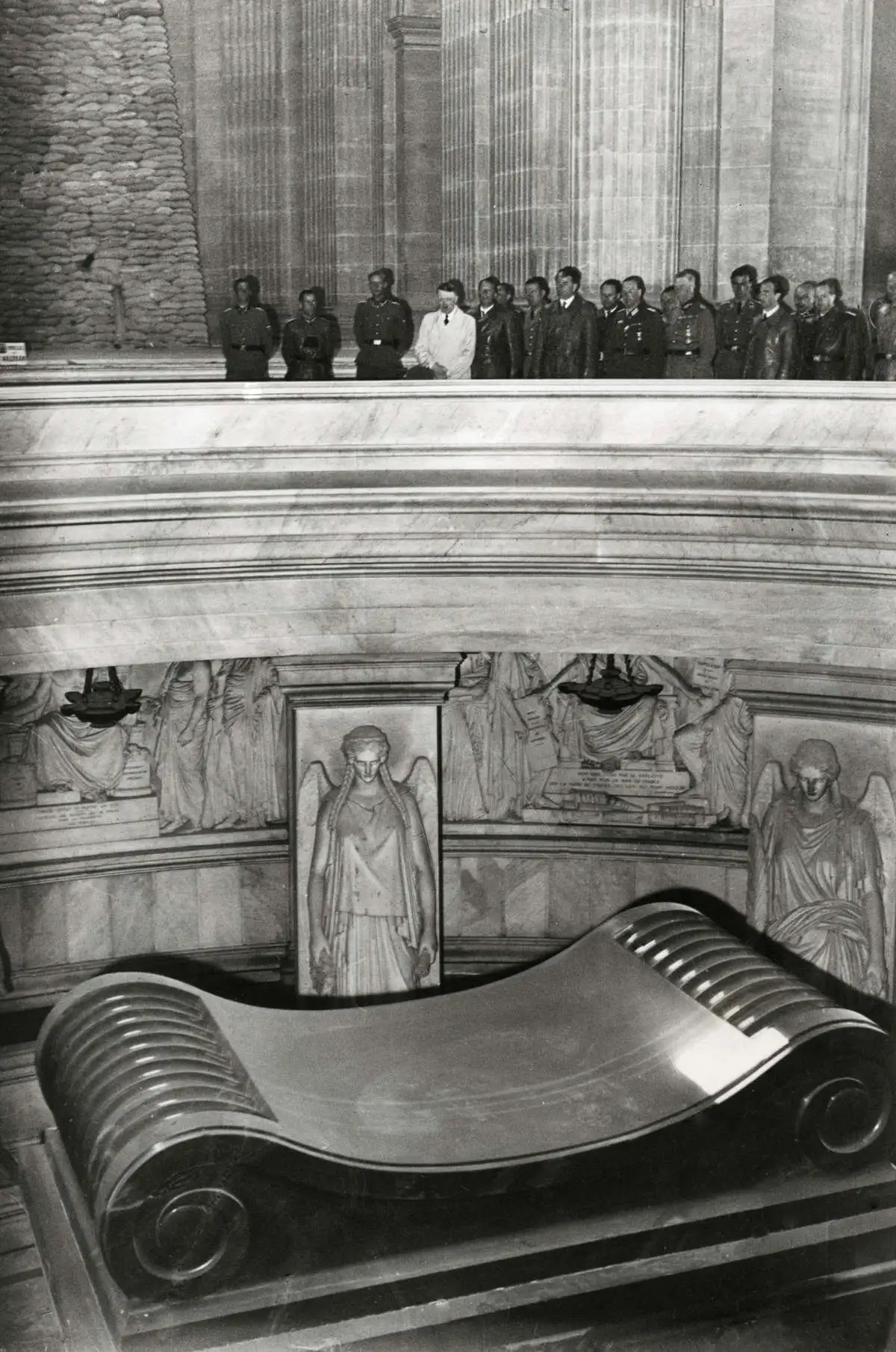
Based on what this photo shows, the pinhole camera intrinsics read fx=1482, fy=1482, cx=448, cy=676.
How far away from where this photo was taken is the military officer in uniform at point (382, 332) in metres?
7.83

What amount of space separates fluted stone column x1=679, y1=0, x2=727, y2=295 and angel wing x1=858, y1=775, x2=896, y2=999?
14.6 ft

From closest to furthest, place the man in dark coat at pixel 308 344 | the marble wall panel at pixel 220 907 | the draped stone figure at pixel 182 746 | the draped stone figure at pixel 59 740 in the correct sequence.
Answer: the draped stone figure at pixel 59 740 < the draped stone figure at pixel 182 746 < the marble wall panel at pixel 220 907 < the man in dark coat at pixel 308 344

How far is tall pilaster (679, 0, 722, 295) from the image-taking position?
9.73 meters

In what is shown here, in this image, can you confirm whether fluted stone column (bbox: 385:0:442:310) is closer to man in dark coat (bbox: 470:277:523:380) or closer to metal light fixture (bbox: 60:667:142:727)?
man in dark coat (bbox: 470:277:523:380)

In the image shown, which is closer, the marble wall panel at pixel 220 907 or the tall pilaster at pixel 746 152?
the marble wall panel at pixel 220 907

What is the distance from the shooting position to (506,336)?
8.15 meters

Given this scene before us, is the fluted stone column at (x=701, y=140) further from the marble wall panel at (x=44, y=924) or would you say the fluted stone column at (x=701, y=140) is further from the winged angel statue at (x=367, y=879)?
the marble wall panel at (x=44, y=924)

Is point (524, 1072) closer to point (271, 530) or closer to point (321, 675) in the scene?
point (321, 675)

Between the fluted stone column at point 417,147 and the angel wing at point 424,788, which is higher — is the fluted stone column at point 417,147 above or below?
above

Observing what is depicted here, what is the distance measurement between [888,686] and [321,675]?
2.55 metres

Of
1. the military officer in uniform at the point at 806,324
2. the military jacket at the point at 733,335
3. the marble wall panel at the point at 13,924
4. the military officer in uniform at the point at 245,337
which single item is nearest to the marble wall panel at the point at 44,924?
the marble wall panel at the point at 13,924

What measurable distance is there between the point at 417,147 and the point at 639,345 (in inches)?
218

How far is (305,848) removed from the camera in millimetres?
7148

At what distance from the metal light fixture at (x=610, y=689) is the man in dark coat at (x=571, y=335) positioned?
1.53 metres
